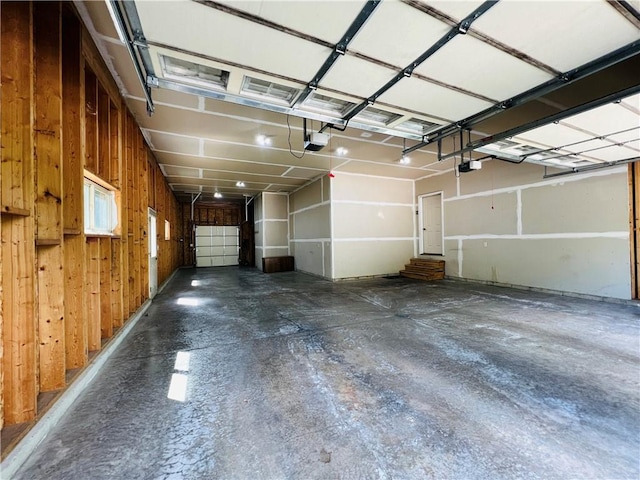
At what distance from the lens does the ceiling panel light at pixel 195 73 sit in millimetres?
2227

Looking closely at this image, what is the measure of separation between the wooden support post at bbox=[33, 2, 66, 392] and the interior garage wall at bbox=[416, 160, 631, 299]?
7338mm

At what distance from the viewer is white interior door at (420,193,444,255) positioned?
772cm

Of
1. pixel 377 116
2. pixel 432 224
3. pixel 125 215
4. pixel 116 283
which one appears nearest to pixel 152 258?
pixel 125 215

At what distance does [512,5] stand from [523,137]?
2.47 meters

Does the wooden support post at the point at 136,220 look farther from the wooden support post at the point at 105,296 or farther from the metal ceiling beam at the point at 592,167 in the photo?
the metal ceiling beam at the point at 592,167

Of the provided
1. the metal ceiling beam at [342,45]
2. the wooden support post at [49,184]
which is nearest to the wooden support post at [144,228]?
the wooden support post at [49,184]

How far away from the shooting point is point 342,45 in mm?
1892

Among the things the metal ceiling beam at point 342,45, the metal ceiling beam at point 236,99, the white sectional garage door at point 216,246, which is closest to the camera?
the metal ceiling beam at point 342,45

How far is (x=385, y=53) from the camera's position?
6.51 feet

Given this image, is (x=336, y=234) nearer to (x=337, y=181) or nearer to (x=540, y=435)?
(x=337, y=181)

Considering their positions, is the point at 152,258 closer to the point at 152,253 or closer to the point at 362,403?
the point at 152,253

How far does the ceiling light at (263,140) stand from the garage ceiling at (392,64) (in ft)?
1.73

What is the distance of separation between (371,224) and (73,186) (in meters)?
6.58

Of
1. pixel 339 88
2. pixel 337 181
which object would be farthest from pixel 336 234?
pixel 339 88
